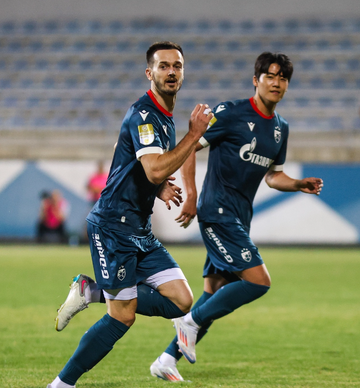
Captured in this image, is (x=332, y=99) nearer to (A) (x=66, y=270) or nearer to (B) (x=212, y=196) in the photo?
(A) (x=66, y=270)

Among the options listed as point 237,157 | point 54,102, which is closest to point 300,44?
point 54,102

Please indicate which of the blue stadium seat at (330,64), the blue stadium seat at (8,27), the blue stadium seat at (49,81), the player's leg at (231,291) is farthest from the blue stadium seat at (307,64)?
the player's leg at (231,291)

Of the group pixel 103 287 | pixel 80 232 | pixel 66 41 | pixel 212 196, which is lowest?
pixel 80 232

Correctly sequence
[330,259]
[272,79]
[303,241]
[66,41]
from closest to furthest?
[272,79] → [330,259] → [303,241] → [66,41]

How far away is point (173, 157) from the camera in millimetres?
3238

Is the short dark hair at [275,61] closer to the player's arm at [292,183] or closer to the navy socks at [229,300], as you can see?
the player's arm at [292,183]

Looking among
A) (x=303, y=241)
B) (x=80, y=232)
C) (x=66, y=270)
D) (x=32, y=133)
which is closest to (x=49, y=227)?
→ (x=80, y=232)

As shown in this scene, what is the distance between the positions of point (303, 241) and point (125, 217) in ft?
40.5

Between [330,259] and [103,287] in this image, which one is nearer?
[103,287]

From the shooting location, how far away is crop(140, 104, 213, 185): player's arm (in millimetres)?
3240

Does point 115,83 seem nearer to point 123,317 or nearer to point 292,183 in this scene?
point 292,183

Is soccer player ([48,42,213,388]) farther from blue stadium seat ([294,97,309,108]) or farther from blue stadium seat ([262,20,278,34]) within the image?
blue stadium seat ([262,20,278,34])

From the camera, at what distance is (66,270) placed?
10.6 metres

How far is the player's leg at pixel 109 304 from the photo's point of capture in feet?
11.5
